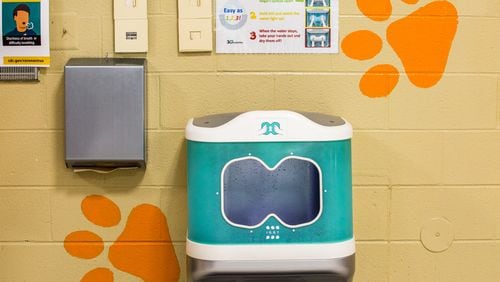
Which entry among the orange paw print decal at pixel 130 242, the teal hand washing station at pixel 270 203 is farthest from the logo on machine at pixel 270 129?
the orange paw print decal at pixel 130 242

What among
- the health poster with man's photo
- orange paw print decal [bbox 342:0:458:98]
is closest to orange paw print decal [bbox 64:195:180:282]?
the health poster with man's photo

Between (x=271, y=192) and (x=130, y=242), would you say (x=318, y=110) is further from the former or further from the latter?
(x=130, y=242)

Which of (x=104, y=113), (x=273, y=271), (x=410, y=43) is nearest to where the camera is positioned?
(x=273, y=271)

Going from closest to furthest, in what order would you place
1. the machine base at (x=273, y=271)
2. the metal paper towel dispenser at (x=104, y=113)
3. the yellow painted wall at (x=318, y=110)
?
the machine base at (x=273, y=271) → the metal paper towel dispenser at (x=104, y=113) → the yellow painted wall at (x=318, y=110)

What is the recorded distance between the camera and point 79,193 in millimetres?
2010

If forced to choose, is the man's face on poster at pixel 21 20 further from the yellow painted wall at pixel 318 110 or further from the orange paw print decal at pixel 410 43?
the orange paw print decal at pixel 410 43

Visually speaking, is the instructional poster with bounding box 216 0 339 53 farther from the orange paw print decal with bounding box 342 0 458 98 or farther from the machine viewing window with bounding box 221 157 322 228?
the machine viewing window with bounding box 221 157 322 228

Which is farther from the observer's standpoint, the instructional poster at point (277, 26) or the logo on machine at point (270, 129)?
the instructional poster at point (277, 26)

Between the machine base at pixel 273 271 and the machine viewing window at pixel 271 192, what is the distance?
0.34ft

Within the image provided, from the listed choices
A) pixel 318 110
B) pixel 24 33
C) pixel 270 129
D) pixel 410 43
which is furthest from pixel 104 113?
pixel 410 43

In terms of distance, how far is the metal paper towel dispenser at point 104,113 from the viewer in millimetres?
1878

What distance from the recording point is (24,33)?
1.96 m

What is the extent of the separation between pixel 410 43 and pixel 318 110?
35cm

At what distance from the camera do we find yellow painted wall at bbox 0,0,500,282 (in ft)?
6.53
